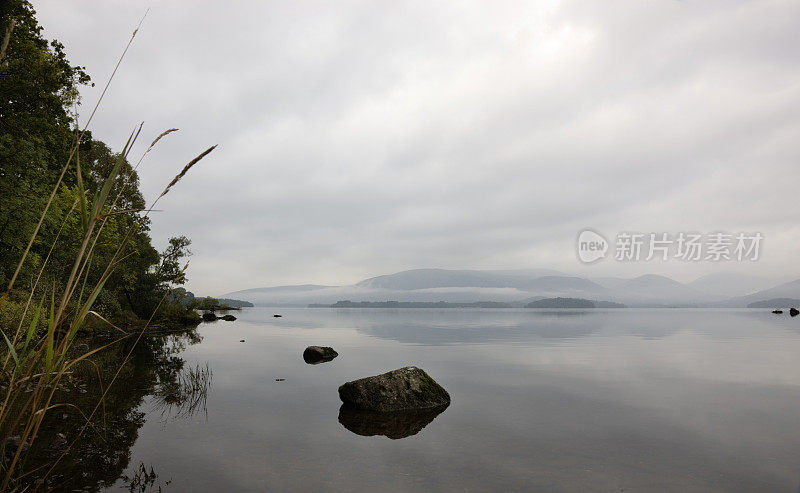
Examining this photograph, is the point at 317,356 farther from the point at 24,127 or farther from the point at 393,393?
the point at 24,127

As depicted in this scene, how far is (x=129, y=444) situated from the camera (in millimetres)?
13016

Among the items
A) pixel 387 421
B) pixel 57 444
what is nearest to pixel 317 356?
pixel 387 421

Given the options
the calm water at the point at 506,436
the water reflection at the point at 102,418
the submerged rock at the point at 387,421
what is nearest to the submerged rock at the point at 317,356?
the calm water at the point at 506,436

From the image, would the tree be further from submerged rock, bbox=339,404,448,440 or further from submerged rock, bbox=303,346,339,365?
submerged rock, bbox=303,346,339,365

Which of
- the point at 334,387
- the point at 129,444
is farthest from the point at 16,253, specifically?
the point at 334,387

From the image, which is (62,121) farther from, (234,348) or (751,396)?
(751,396)

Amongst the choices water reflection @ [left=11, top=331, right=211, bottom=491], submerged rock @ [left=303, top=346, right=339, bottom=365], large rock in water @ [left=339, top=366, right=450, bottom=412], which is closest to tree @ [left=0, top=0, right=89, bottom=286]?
water reflection @ [left=11, top=331, right=211, bottom=491]

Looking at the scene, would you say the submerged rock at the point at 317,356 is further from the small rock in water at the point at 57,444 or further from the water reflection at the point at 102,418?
the small rock in water at the point at 57,444

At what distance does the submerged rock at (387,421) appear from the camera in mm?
15273

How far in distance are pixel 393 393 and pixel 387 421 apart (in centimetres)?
171

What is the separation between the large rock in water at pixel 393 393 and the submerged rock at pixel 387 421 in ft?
0.94

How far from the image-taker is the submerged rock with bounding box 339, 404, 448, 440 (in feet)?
50.1

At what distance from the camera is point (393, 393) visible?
18219 millimetres

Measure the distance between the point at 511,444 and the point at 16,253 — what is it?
2622 centimetres
